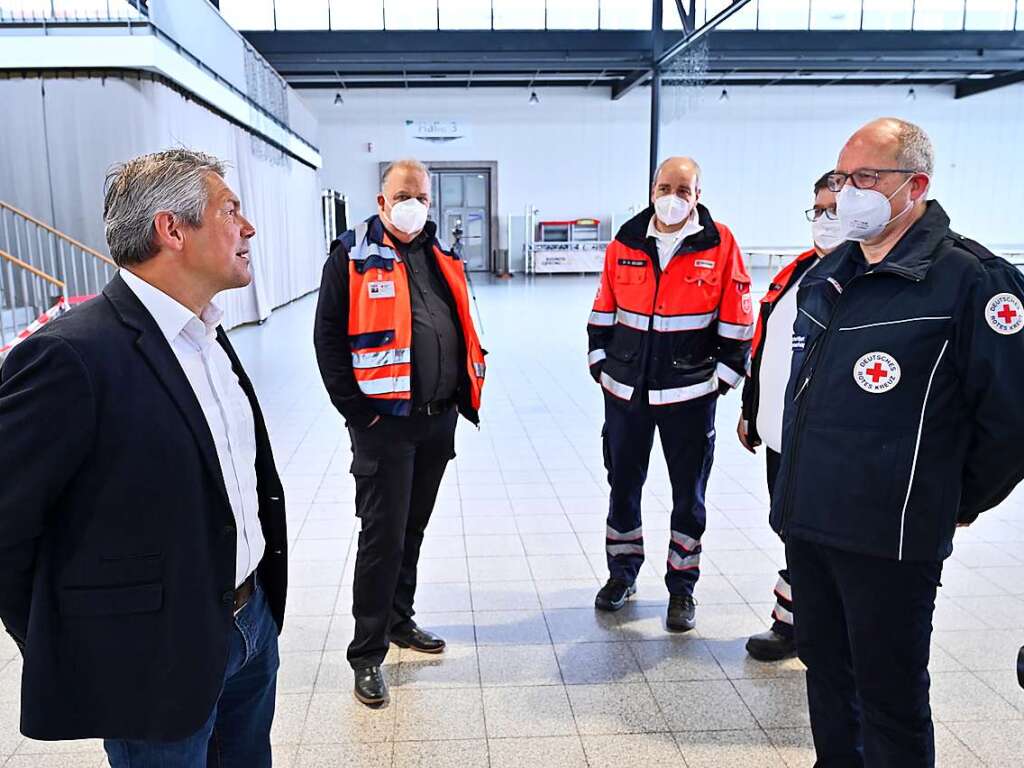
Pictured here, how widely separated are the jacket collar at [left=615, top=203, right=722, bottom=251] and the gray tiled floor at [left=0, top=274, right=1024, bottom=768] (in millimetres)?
1409

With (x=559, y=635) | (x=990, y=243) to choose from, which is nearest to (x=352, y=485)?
(x=559, y=635)

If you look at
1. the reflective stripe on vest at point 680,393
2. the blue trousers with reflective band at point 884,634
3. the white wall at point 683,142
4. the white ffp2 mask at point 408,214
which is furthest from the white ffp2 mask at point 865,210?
the white wall at point 683,142

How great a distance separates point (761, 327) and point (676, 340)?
1.03ft

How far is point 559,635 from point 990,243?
78.1 feet

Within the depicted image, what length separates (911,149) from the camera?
1.75 m

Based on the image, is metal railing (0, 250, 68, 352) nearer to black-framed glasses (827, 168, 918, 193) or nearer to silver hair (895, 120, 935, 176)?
black-framed glasses (827, 168, 918, 193)

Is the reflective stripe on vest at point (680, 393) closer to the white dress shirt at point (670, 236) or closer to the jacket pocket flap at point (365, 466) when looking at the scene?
the white dress shirt at point (670, 236)

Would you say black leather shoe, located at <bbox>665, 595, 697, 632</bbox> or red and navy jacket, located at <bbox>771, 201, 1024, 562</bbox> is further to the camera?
black leather shoe, located at <bbox>665, 595, 697, 632</bbox>

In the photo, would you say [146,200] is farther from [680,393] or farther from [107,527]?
[680,393]

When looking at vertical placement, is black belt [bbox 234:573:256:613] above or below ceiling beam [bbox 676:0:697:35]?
below

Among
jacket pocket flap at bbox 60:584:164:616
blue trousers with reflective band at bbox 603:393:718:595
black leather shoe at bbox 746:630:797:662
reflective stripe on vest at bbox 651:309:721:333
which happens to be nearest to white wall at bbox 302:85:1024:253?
blue trousers with reflective band at bbox 603:393:718:595

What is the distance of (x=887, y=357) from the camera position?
1.63 meters

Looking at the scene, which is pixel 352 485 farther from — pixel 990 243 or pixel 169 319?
pixel 990 243

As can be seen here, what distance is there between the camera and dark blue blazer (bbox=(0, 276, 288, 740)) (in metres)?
1.14
